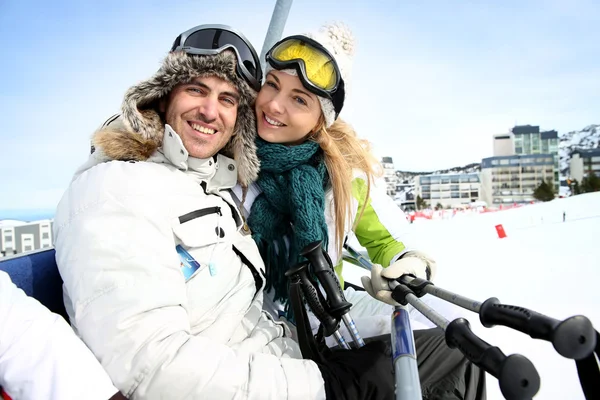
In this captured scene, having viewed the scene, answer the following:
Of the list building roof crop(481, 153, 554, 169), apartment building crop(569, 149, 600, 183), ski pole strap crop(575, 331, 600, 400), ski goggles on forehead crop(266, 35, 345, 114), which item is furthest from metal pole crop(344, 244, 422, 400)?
apartment building crop(569, 149, 600, 183)

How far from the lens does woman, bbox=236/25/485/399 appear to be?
2143 millimetres

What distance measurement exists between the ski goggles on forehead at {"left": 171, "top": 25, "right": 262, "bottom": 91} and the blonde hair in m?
0.57

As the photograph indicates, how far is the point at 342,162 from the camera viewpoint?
2328 mm

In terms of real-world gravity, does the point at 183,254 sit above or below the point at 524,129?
below

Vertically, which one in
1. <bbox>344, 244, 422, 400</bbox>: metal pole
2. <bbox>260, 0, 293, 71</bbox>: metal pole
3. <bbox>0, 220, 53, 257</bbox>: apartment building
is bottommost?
<bbox>344, 244, 422, 400</bbox>: metal pole

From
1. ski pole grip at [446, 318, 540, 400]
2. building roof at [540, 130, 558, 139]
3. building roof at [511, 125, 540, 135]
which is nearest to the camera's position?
ski pole grip at [446, 318, 540, 400]

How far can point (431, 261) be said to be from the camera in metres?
2.26

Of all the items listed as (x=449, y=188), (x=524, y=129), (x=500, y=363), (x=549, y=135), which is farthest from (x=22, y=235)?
Result: (x=549, y=135)

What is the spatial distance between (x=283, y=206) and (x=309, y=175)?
23 cm

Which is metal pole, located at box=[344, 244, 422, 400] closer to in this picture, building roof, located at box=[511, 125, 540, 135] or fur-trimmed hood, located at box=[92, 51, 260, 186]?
fur-trimmed hood, located at box=[92, 51, 260, 186]

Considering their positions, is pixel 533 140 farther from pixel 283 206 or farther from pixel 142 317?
pixel 142 317

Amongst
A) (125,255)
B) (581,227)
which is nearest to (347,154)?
(125,255)

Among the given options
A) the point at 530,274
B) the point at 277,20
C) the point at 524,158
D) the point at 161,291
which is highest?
the point at 524,158

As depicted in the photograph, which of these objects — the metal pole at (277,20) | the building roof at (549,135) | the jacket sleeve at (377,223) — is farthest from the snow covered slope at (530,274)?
the building roof at (549,135)
